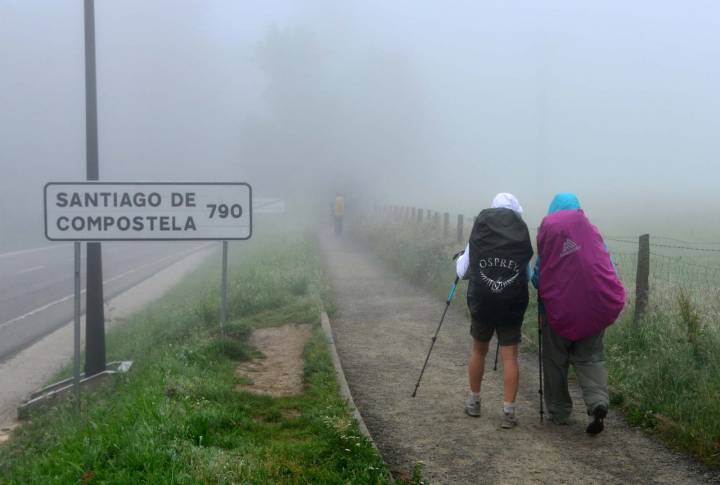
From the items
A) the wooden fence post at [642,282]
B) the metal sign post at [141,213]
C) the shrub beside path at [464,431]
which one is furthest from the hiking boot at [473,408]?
the metal sign post at [141,213]

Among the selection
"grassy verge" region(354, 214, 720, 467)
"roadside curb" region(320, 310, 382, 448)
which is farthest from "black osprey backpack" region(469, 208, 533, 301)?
"grassy verge" region(354, 214, 720, 467)

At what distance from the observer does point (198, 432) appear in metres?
4.89

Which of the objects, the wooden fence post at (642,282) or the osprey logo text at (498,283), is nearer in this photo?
the osprey logo text at (498,283)

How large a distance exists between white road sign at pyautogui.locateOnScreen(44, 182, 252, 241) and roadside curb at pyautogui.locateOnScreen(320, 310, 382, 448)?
1.57 metres

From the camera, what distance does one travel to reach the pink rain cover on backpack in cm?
535

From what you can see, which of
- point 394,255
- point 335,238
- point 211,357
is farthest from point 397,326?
point 335,238

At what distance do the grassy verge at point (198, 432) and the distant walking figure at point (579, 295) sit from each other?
5.48 feet

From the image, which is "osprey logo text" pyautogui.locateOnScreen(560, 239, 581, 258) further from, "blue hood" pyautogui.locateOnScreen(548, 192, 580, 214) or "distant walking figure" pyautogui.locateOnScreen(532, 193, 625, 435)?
"blue hood" pyautogui.locateOnScreen(548, 192, 580, 214)

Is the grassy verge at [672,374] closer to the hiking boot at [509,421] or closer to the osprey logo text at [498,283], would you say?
the hiking boot at [509,421]

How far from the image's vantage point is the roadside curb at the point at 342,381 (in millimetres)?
5209

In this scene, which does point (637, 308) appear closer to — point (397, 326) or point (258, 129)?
point (397, 326)

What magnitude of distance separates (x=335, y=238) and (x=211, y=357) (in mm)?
22660

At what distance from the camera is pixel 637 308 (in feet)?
24.0

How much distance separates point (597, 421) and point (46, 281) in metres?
18.6
